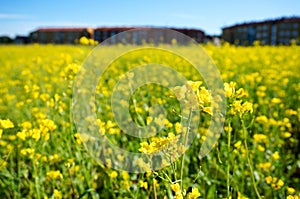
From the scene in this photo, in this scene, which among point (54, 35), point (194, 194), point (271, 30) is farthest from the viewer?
point (54, 35)

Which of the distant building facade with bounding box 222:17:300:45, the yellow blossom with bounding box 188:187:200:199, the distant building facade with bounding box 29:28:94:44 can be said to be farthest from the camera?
the distant building facade with bounding box 29:28:94:44

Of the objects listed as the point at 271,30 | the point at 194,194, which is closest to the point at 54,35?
the point at 271,30

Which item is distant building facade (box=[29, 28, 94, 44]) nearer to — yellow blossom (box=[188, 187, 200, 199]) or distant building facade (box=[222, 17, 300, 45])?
distant building facade (box=[222, 17, 300, 45])

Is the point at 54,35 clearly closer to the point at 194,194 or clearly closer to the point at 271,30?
the point at 271,30

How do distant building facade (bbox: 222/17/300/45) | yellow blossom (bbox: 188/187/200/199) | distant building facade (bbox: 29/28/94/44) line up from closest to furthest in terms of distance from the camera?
yellow blossom (bbox: 188/187/200/199)
distant building facade (bbox: 222/17/300/45)
distant building facade (bbox: 29/28/94/44)

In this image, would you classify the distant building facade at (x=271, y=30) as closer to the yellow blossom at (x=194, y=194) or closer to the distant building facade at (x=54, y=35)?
the distant building facade at (x=54, y=35)

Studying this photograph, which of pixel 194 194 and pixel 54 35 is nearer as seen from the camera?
pixel 194 194

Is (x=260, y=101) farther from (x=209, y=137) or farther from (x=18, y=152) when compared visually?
(x=18, y=152)

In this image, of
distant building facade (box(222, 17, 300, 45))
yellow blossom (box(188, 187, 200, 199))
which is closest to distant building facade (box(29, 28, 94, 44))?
distant building facade (box(222, 17, 300, 45))

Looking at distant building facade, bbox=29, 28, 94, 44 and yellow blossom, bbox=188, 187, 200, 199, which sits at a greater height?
distant building facade, bbox=29, 28, 94, 44

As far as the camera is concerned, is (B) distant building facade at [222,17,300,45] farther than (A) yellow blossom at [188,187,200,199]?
Yes

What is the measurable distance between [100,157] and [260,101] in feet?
5.36

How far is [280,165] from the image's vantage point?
2.30 metres

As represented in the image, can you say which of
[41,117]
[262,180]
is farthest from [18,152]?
[262,180]
